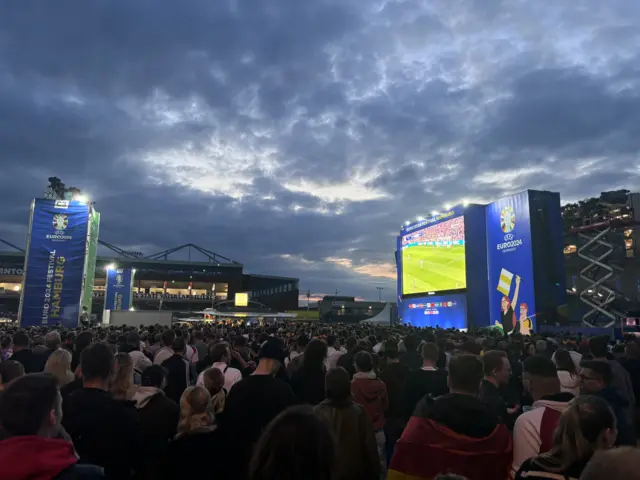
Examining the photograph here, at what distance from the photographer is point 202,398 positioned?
141 inches

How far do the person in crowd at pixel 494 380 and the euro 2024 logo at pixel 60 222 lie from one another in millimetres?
21028

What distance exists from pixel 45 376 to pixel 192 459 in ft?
2.86

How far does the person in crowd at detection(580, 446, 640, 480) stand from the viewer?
1236mm

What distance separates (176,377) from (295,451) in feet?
15.5

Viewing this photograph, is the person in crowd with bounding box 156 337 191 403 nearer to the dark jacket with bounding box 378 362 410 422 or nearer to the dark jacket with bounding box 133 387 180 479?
the dark jacket with bounding box 133 387 180 479

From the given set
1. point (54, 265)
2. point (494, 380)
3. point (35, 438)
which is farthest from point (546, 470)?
point (54, 265)

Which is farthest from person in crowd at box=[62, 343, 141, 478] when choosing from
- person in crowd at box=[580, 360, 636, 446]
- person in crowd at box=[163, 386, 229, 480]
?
person in crowd at box=[580, 360, 636, 446]

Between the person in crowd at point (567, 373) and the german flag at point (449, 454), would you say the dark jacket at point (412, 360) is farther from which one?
the german flag at point (449, 454)

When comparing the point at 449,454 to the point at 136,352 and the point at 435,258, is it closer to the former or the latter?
the point at 136,352

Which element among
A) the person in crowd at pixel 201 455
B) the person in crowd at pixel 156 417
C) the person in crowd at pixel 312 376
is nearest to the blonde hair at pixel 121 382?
the person in crowd at pixel 156 417

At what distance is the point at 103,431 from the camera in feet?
9.32

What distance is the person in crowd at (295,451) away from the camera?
156 centimetres

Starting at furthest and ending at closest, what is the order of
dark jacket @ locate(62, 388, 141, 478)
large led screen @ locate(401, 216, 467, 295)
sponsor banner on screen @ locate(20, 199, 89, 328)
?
large led screen @ locate(401, 216, 467, 295) < sponsor banner on screen @ locate(20, 199, 89, 328) < dark jacket @ locate(62, 388, 141, 478)

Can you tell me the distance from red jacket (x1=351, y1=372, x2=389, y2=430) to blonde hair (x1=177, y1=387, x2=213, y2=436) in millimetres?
1725
